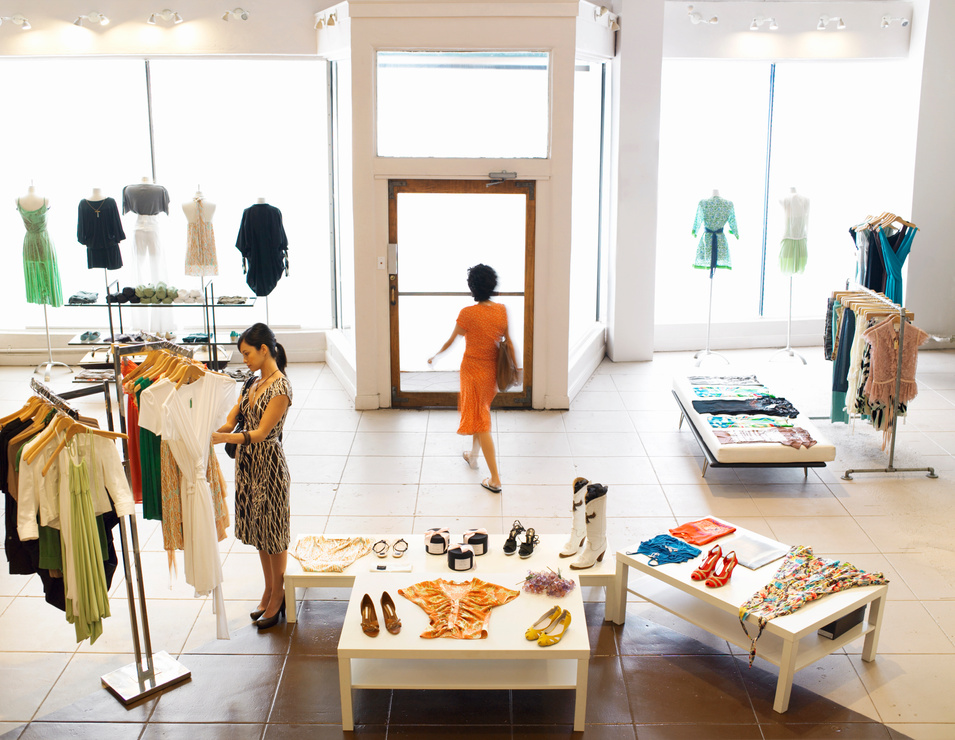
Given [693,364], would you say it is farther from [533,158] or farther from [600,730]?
[600,730]

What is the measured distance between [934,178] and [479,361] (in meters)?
6.69

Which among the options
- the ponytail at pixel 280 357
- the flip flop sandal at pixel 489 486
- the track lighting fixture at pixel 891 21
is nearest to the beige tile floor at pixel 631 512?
the flip flop sandal at pixel 489 486

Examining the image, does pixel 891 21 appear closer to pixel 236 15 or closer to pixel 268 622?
pixel 236 15

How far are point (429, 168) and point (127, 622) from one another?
462 cm

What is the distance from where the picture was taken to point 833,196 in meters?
11.8

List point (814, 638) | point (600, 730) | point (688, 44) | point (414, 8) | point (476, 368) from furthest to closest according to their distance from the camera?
1. point (688, 44)
2. point (414, 8)
3. point (476, 368)
4. point (814, 638)
5. point (600, 730)

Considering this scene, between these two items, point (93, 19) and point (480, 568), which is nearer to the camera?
point (480, 568)

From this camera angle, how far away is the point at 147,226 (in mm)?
9398

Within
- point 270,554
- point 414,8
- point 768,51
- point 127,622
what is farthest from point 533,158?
point 127,622

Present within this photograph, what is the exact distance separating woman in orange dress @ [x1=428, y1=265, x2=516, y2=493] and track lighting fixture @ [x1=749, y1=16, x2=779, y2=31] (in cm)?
550

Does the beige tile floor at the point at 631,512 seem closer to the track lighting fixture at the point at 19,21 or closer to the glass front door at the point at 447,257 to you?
the glass front door at the point at 447,257

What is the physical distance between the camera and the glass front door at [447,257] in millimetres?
8117

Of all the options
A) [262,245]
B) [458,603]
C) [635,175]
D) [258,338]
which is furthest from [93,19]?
[458,603]

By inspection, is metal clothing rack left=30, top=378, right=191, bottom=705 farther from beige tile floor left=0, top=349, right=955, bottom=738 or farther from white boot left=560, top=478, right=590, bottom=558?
white boot left=560, top=478, right=590, bottom=558
